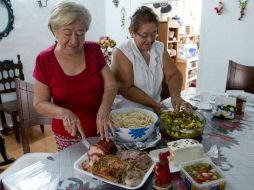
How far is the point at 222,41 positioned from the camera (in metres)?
2.94

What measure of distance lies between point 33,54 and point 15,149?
1387 millimetres

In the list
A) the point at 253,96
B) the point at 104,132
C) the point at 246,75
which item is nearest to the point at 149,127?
the point at 104,132

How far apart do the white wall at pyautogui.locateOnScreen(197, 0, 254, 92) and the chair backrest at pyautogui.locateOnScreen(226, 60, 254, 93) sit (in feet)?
1.34

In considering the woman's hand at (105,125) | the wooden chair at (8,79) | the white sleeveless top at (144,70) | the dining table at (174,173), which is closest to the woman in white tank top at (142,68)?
the white sleeveless top at (144,70)

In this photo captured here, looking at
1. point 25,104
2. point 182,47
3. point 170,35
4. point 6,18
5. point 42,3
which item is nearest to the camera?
point 25,104

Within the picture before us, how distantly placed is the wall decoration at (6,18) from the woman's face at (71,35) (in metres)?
2.30

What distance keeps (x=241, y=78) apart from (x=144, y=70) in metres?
1.36

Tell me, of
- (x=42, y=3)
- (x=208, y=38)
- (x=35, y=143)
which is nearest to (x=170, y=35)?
(x=208, y=38)

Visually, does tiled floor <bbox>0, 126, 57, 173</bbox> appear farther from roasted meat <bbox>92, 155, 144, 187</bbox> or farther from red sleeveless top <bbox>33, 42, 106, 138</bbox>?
roasted meat <bbox>92, 155, 144, 187</bbox>

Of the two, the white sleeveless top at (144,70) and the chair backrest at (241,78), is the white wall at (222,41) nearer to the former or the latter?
the chair backrest at (241,78)

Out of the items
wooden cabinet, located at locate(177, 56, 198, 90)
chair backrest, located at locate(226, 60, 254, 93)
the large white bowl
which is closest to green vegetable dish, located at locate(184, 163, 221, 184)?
the large white bowl

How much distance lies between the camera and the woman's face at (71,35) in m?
1.16

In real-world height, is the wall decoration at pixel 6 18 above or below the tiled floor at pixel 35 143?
above

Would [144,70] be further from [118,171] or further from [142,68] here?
[118,171]
